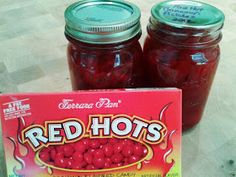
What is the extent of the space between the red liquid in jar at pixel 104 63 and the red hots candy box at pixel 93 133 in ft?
0.23

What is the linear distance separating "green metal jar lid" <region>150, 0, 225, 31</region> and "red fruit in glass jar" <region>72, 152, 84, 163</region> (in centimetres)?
26

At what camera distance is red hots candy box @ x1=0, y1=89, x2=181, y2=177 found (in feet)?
1.64

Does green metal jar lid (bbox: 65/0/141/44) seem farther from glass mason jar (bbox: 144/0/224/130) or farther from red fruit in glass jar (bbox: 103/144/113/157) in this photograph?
red fruit in glass jar (bbox: 103/144/113/157)

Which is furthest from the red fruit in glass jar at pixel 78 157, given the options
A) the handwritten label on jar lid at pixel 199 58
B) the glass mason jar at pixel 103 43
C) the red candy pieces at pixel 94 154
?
the handwritten label on jar lid at pixel 199 58

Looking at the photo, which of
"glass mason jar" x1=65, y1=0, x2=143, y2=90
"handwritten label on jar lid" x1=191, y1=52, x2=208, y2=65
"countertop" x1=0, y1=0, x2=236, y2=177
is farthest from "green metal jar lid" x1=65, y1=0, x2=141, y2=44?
"countertop" x1=0, y1=0, x2=236, y2=177

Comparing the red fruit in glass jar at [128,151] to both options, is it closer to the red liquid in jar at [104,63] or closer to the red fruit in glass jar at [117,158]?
the red fruit in glass jar at [117,158]

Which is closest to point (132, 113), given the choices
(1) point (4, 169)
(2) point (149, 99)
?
(2) point (149, 99)

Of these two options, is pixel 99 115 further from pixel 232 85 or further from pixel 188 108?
pixel 232 85

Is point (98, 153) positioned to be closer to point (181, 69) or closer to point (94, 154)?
point (94, 154)

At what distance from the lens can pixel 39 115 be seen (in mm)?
501

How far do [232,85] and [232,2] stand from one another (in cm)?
47

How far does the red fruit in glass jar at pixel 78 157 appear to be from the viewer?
52 cm

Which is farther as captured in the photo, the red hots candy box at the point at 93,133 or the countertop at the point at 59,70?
the countertop at the point at 59,70

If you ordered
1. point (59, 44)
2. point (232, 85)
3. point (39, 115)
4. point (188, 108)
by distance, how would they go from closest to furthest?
point (39, 115) < point (188, 108) < point (232, 85) < point (59, 44)
